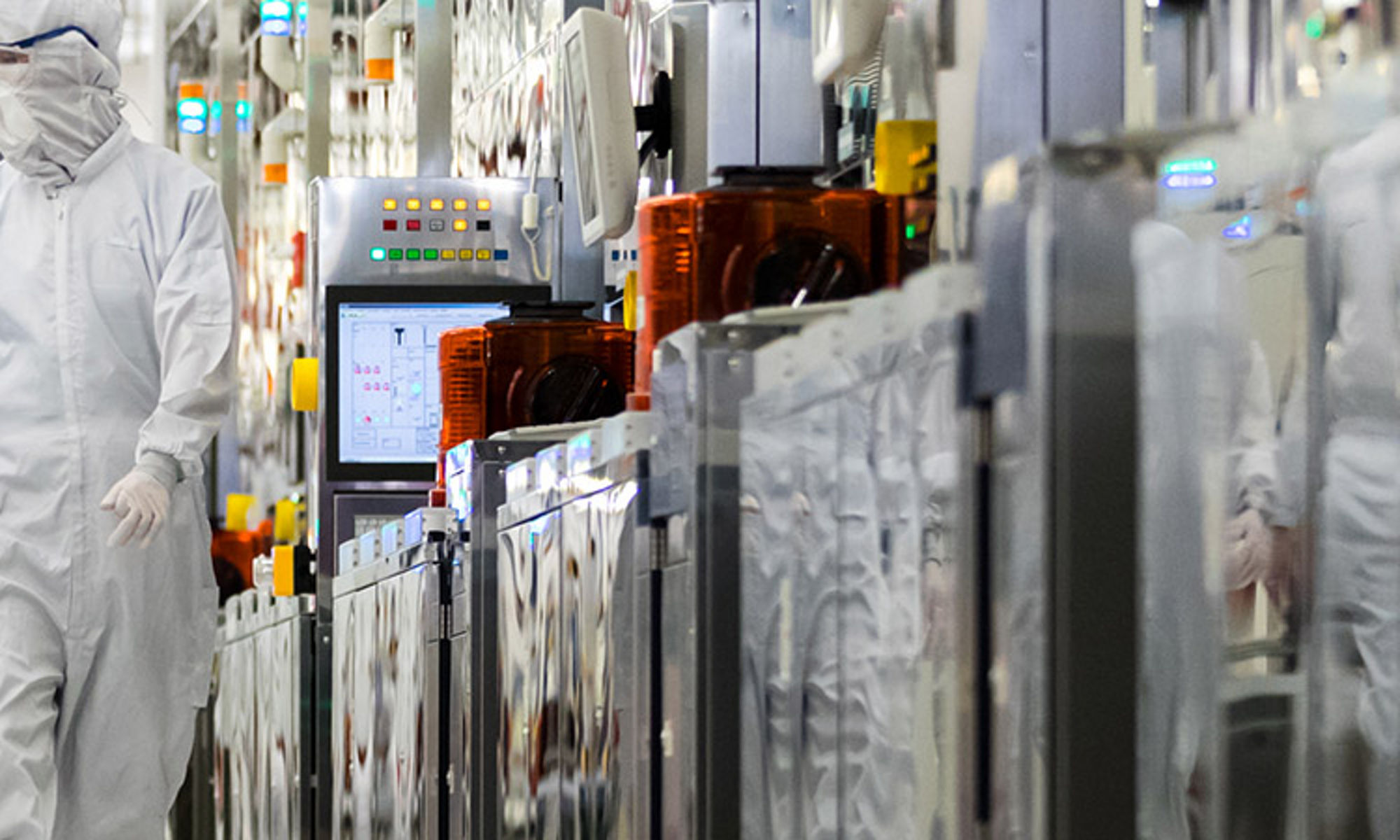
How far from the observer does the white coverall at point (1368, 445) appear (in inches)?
43.7

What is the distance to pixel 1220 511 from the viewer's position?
1.24 meters

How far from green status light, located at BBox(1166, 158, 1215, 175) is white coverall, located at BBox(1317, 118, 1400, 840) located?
0.09m

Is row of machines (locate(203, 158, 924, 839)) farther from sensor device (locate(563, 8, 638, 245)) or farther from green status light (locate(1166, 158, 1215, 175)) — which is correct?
green status light (locate(1166, 158, 1215, 175))

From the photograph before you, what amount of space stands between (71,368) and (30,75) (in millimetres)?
580

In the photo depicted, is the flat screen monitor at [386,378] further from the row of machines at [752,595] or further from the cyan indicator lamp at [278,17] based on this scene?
the cyan indicator lamp at [278,17]

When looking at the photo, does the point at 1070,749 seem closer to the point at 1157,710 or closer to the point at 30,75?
the point at 1157,710

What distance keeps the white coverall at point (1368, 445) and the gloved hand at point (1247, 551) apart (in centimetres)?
5

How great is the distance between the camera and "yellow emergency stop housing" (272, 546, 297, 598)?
6.25 meters

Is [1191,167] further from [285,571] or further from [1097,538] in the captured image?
[285,571]

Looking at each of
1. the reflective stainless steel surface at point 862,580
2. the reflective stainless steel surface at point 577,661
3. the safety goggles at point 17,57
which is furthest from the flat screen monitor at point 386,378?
the reflective stainless steel surface at point 862,580

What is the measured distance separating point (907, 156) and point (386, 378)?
3466mm

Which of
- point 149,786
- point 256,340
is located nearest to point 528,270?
point 149,786

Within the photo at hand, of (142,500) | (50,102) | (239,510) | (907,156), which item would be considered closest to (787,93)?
(907,156)

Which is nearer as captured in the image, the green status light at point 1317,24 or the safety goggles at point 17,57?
the green status light at point 1317,24
